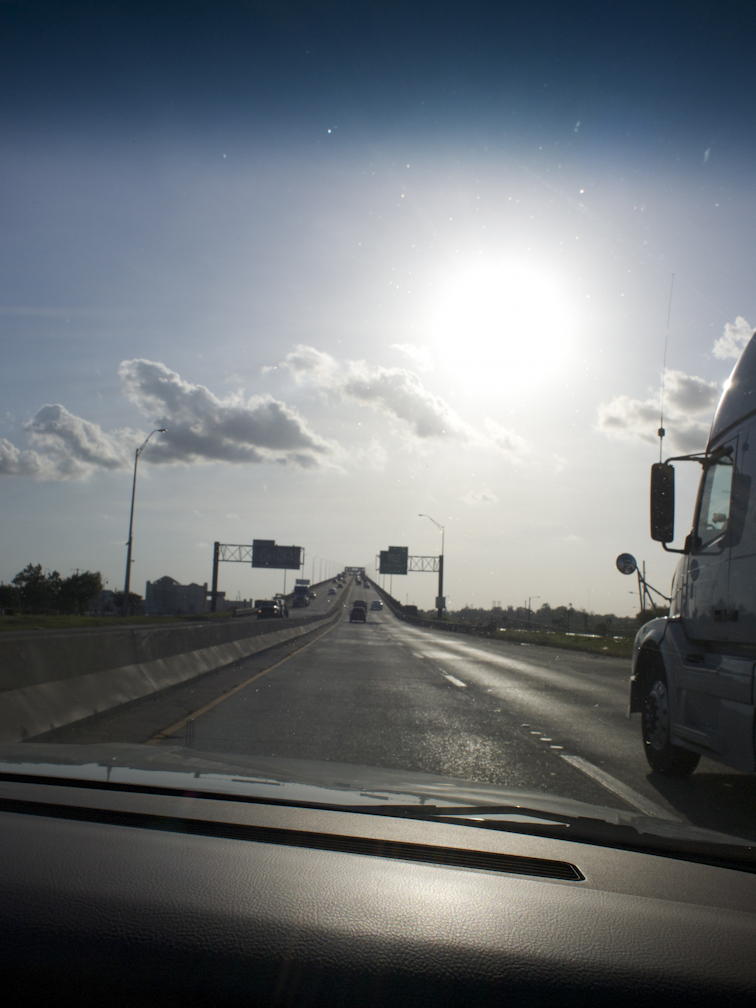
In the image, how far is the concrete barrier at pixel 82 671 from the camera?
330 inches

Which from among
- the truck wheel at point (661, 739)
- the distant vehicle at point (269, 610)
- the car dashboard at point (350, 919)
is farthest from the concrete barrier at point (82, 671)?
the distant vehicle at point (269, 610)

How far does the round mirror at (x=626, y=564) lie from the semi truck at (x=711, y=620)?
447 cm

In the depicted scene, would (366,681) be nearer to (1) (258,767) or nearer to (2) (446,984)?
(1) (258,767)

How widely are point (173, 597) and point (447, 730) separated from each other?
420ft

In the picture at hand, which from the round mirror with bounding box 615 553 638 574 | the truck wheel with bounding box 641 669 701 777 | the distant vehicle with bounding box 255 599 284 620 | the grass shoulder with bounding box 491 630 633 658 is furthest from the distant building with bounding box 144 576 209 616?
the truck wheel with bounding box 641 669 701 777

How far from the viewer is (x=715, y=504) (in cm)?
720

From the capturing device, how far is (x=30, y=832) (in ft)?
9.29

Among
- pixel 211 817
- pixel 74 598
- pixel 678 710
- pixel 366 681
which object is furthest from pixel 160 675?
pixel 74 598

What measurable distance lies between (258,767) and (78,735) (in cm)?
528

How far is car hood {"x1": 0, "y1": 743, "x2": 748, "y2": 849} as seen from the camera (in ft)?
11.2

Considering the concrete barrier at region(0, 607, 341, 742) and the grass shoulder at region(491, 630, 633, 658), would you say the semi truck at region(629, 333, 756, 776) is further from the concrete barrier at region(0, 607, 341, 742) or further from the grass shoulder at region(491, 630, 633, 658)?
the grass shoulder at region(491, 630, 633, 658)

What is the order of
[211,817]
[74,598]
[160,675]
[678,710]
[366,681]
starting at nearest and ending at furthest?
[211,817], [678,710], [160,675], [366,681], [74,598]

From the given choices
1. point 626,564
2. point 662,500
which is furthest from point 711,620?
point 626,564

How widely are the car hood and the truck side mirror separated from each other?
3.93 m
